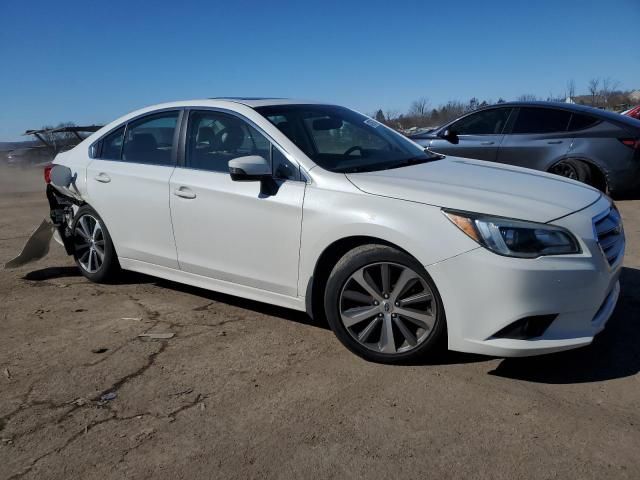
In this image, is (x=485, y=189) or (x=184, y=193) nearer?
(x=485, y=189)

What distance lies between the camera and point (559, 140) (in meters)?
8.34

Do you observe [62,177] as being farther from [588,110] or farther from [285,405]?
[588,110]

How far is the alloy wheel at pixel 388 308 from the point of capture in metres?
3.40

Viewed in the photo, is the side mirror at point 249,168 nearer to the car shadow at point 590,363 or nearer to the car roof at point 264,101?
the car roof at point 264,101

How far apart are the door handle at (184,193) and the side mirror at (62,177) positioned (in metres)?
1.50

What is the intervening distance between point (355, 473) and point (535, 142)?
6994 mm

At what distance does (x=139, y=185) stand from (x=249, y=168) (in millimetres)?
1356

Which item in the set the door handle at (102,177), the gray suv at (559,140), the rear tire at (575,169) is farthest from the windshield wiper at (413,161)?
the rear tire at (575,169)

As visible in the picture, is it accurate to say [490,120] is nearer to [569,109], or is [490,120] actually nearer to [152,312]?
[569,109]

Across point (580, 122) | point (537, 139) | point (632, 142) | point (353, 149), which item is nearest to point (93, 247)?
point (353, 149)

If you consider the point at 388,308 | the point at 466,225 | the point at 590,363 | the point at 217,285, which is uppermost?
the point at 466,225

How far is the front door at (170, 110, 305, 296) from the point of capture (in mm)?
3867

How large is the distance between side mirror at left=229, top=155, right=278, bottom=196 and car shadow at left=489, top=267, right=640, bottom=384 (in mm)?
1802

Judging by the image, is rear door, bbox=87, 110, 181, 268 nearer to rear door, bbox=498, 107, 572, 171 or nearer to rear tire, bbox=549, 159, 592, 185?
rear door, bbox=498, 107, 572, 171
